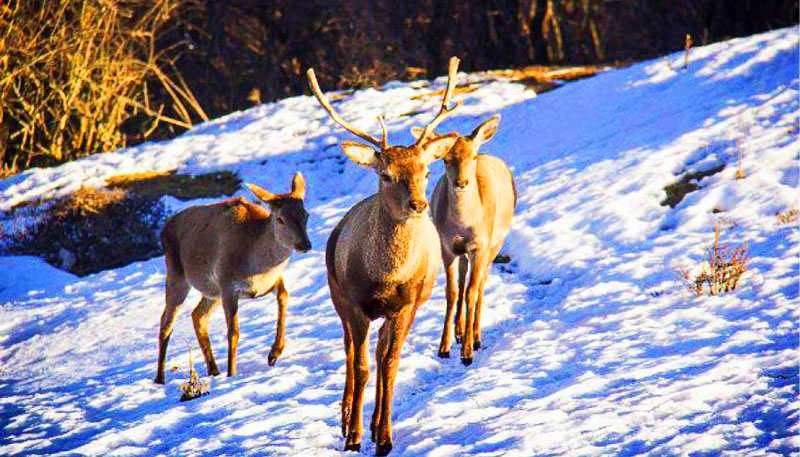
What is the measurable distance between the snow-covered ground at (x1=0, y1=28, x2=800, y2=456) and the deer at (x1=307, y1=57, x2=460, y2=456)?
1.14 ft

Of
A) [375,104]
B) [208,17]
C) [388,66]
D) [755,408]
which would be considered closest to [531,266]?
[755,408]

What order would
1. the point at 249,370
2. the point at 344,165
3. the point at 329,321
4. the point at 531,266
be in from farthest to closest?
the point at 344,165
the point at 531,266
the point at 329,321
the point at 249,370

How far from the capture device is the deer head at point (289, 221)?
856 centimetres

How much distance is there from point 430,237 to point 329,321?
134 inches

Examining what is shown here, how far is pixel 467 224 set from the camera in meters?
8.39

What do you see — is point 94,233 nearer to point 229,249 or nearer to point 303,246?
point 229,249

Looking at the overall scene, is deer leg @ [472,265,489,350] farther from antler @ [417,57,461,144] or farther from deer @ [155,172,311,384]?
antler @ [417,57,461,144]

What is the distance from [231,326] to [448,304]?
2167mm

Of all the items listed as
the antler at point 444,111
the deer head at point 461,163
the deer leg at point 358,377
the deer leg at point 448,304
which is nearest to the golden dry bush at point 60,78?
the deer head at point 461,163

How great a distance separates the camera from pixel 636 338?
7.65 m

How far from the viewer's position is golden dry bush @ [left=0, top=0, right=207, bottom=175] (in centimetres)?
1753

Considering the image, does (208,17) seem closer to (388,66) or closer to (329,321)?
(388,66)

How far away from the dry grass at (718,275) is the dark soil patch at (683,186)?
7.66ft

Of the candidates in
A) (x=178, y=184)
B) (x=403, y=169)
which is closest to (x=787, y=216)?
(x=403, y=169)
